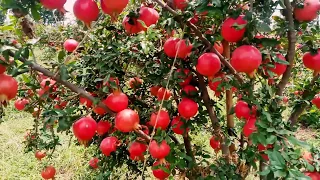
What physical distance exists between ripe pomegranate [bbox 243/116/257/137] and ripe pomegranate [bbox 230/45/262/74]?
8.6 inches

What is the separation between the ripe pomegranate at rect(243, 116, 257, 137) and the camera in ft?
3.69

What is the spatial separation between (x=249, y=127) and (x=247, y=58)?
0.90 ft

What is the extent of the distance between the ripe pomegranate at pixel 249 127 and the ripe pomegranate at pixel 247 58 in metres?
0.22

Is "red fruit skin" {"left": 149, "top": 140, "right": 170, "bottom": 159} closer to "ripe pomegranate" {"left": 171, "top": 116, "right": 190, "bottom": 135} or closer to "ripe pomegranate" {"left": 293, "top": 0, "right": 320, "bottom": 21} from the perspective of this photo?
"ripe pomegranate" {"left": 171, "top": 116, "right": 190, "bottom": 135}

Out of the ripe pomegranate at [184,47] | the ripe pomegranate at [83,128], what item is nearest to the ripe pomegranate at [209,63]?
the ripe pomegranate at [184,47]

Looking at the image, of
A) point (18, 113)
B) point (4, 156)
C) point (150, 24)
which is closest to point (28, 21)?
point (150, 24)

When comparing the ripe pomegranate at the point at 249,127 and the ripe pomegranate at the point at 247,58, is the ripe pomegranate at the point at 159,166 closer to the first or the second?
the ripe pomegranate at the point at 249,127

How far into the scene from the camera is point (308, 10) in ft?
3.60

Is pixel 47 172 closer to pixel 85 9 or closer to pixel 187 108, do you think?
pixel 187 108

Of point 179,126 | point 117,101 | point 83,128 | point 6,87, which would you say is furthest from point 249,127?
point 6,87

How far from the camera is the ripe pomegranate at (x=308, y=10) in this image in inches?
42.9

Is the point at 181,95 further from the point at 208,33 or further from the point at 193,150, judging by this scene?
the point at 193,150

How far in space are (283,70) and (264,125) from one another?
0.31m

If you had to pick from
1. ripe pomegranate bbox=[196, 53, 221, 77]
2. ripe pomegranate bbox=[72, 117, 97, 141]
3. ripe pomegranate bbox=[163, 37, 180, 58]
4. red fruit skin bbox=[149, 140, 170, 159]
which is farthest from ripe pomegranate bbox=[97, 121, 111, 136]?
ripe pomegranate bbox=[196, 53, 221, 77]
